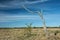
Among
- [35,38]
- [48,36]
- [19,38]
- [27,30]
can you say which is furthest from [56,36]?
[27,30]

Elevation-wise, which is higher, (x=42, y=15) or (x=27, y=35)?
(x=42, y=15)

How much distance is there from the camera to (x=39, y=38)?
27141mm

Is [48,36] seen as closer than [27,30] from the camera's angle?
Yes

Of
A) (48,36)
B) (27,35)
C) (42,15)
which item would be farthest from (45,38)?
(27,35)

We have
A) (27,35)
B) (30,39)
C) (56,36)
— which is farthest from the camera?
(27,35)

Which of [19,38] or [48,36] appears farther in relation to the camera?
[19,38]

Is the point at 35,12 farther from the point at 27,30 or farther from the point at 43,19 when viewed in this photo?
the point at 27,30

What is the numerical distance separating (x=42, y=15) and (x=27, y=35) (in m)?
5.21

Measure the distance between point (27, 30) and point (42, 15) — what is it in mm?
6202

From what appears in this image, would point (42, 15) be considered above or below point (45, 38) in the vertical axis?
above

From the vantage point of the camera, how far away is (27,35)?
100ft

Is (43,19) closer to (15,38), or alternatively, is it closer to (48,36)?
(48,36)

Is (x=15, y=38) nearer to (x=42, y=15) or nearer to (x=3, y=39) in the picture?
(x=3, y=39)

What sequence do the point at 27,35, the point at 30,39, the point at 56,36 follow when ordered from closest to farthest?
the point at 56,36 < the point at 30,39 < the point at 27,35
